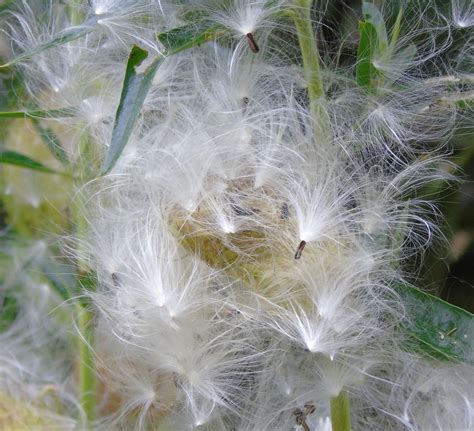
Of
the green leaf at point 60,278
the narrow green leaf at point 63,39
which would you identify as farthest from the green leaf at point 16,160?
the narrow green leaf at point 63,39

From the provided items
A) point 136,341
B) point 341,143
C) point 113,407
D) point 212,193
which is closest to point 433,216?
point 341,143

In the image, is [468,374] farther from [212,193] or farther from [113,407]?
[113,407]

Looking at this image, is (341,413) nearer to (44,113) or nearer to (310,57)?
(310,57)

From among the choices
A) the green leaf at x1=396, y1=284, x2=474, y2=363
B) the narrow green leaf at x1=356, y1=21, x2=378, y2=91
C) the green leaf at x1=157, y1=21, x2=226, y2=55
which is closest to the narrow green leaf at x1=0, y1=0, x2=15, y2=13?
the green leaf at x1=157, y1=21, x2=226, y2=55

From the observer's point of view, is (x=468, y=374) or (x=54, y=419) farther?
(x=54, y=419)

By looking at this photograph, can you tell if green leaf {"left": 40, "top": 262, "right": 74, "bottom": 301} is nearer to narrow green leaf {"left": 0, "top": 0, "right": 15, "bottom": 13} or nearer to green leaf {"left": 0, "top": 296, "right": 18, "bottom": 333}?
green leaf {"left": 0, "top": 296, "right": 18, "bottom": 333}

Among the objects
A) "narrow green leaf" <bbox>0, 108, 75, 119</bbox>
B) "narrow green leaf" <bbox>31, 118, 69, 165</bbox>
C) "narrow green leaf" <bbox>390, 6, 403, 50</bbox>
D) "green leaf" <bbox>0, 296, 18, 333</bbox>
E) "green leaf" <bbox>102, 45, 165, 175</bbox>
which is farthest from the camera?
"green leaf" <bbox>0, 296, 18, 333</bbox>

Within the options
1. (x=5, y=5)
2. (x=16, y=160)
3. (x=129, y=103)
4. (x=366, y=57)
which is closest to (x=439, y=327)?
(x=366, y=57)
